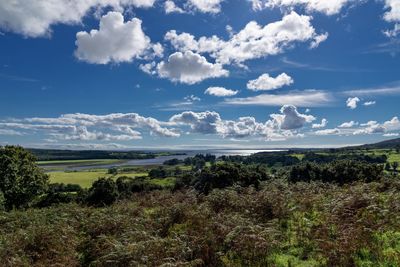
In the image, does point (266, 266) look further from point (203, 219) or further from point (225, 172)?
point (225, 172)

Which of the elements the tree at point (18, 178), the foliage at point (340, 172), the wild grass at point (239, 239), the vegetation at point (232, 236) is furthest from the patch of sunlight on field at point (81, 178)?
the wild grass at point (239, 239)

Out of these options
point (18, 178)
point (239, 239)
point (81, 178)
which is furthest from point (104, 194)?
point (81, 178)

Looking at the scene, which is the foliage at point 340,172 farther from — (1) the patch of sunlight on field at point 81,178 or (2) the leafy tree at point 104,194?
(1) the patch of sunlight on field at point 81,178

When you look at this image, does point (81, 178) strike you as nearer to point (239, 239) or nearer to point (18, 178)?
point (18, 178)

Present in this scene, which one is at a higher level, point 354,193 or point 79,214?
point 354,193

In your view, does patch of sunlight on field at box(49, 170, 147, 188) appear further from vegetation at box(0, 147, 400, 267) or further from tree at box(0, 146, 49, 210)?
vegetation at box(0, 147, 400, 267)

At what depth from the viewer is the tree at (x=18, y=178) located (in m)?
40.5

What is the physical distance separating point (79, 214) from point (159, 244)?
432 inches

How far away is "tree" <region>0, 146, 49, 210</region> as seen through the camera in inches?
1596

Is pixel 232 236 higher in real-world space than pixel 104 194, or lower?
higher

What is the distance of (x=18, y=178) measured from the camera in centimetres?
4172

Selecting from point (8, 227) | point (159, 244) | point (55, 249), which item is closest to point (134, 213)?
point (8, 227)

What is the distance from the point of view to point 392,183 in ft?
62.1

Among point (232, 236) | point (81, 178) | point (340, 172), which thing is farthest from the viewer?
point (81, 178)
